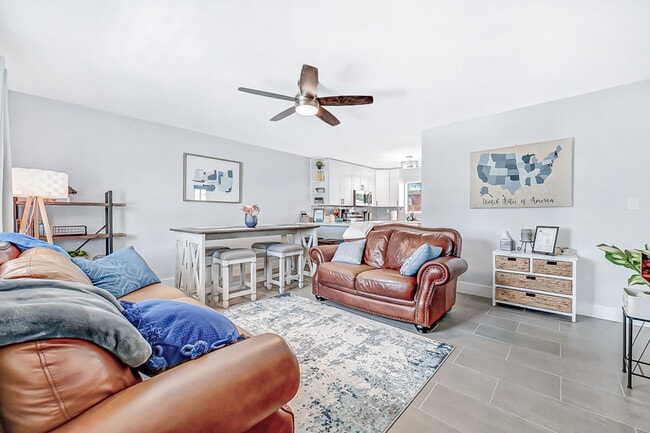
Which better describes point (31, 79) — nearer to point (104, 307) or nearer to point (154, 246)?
point (154, 246)

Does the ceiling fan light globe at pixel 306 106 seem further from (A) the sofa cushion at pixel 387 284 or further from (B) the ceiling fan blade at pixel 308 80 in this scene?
(A) the sofa cushion at pixel 387 284

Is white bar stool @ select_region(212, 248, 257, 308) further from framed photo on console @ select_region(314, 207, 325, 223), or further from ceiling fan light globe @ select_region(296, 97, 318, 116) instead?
framed photo on console @ select_region(314, 207, 325, 223)

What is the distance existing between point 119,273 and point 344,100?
7.70 feet

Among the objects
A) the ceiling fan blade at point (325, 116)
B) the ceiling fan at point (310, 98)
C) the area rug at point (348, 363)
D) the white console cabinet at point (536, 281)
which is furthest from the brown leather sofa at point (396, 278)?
the ceiling fan at point (310, 98)

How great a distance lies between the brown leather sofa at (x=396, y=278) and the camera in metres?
2.56

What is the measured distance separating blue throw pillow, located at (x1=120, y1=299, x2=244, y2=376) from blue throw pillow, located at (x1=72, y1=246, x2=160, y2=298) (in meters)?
1.14

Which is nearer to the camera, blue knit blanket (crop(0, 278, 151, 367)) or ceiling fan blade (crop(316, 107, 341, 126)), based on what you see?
blue knit blanket (crop(0, 278, 151, 367))

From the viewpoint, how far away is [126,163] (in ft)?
12.4

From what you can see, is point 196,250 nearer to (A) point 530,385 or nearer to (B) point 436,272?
(B) point 436,272

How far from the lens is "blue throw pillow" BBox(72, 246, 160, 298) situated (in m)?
2.00

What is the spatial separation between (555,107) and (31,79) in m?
5.56

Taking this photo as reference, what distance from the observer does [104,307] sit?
0.85 metres

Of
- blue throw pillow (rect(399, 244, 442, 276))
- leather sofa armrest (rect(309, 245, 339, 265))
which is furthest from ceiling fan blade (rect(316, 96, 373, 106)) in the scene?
leather sofa armrest (rect(309, 245, 339, 265))

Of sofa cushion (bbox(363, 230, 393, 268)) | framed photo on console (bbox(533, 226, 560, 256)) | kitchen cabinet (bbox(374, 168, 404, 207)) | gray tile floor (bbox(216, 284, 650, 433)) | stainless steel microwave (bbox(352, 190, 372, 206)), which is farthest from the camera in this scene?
kitchen cabinet (bbox(374, 168, 404, 207))
